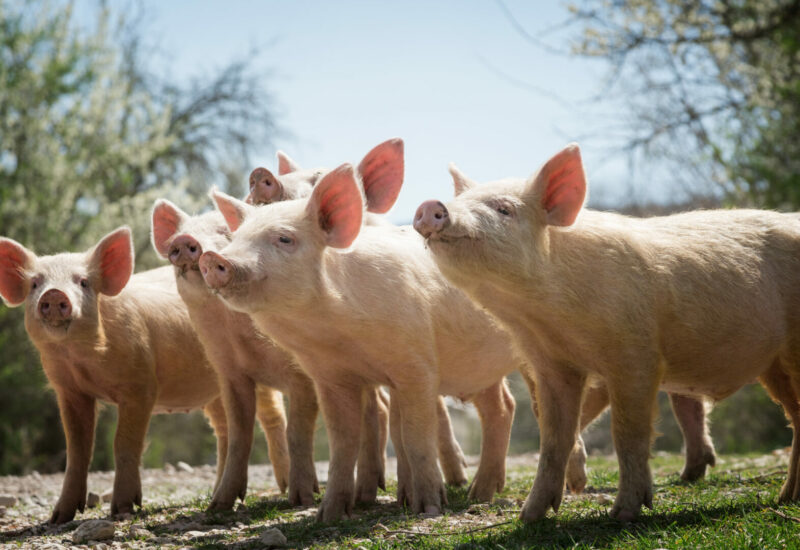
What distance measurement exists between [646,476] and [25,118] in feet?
45.4

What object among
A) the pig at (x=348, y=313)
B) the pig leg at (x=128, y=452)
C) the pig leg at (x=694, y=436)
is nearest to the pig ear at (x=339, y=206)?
the pig at (x=348, y=313)

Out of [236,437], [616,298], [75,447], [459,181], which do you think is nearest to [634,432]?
[616,298]

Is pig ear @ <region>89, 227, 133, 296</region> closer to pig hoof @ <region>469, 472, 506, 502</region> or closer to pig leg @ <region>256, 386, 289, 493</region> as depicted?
pig leg @ <region>256, 386, 289, 493</region>

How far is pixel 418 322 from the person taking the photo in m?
5.57

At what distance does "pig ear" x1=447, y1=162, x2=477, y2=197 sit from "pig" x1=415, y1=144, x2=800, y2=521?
0.04ft

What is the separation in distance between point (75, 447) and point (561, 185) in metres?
4.02

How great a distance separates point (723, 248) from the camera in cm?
525

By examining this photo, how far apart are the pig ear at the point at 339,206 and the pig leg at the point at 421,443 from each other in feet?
3.23

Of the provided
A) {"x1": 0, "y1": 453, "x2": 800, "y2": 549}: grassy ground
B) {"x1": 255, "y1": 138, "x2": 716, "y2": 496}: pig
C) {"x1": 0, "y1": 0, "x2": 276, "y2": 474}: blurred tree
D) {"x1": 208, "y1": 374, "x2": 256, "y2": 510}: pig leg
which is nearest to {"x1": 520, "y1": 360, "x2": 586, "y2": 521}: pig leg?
{"x1": 0, "y1": 453, "x2": 800, "y2": 549}: grassy ground

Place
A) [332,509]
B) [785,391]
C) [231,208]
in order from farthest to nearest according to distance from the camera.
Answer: [231,208]
[785,391]
[332,509]

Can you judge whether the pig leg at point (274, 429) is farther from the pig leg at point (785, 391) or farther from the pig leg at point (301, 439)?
the pig leg at point (785, 391)

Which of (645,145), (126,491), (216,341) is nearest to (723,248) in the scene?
(216,341)

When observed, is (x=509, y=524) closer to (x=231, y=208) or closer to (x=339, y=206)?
(x=339, y=206)

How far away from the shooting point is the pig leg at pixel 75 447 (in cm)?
635
